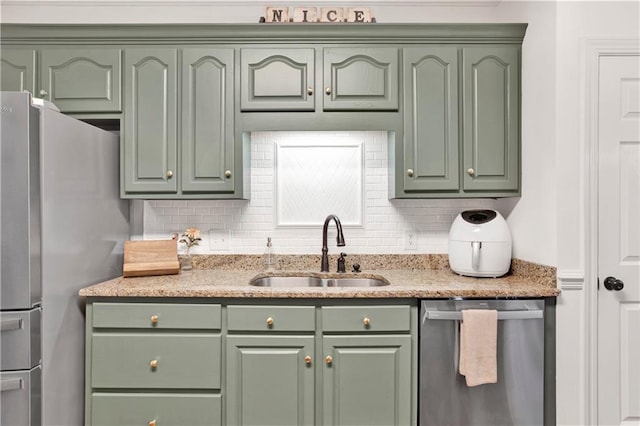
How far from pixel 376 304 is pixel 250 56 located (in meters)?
1.55

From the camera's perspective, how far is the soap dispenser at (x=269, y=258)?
8.01 feet

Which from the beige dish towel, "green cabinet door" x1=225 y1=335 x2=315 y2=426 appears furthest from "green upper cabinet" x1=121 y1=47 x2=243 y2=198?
the beige dish towel

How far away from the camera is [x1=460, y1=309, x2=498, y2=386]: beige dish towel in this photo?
1781 millimetres

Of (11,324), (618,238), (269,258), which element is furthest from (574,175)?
(11,324)

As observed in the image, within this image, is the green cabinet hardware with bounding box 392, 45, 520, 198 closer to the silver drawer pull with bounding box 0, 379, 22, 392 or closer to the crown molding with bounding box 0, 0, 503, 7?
the crown molding with bounding box 0, 0, 503, 7

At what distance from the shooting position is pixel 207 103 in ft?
7.09

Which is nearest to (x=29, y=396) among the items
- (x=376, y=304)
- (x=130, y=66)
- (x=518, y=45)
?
(x=376, y=304)

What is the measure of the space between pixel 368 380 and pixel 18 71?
2.55 meters

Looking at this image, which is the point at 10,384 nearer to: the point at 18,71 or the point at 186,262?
the point at 186,262

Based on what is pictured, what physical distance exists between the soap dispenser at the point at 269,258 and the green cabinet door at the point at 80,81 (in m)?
1.19

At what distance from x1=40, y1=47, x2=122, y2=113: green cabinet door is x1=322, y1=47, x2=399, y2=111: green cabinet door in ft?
4.01

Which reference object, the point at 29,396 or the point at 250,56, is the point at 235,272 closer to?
the point at 29,396

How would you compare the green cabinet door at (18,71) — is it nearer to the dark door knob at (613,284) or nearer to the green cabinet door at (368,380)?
the green cabinet door at (368,380)

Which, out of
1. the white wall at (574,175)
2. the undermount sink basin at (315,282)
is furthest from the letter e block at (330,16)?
the undermount sink basin at (315,282)
